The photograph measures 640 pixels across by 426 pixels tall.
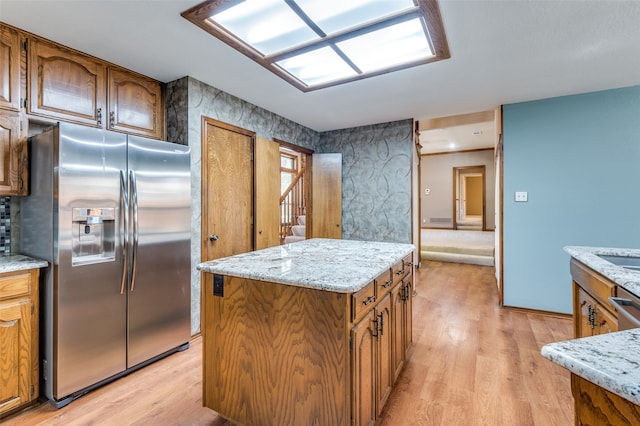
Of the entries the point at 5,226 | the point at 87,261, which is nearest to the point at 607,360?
the point at 87,261

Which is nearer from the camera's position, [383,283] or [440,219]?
[383,283]

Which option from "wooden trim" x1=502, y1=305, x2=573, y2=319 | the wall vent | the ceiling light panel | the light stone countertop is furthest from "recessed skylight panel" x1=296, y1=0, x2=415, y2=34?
the wall vent

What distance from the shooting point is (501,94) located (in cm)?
321

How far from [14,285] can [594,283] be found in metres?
3.24

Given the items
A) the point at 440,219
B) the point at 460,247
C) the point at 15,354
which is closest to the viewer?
the point at 15,354

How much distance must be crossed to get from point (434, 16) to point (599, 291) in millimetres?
1745

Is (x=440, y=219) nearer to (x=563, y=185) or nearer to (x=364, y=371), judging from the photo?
(x=563, y=185)

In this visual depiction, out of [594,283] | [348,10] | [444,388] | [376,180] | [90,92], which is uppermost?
[348,10]

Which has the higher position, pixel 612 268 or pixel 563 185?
pixel 563 185

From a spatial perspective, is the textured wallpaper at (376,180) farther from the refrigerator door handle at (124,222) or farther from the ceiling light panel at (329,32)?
the refrigerator door handle at (124,222)

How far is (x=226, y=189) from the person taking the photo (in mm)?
3133

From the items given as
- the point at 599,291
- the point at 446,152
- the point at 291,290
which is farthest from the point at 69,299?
the point at 446,152

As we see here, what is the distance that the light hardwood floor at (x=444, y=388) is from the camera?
173cm

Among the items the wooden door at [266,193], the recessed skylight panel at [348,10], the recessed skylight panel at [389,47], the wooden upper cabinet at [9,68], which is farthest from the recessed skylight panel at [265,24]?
the wooden door at [266,193]
